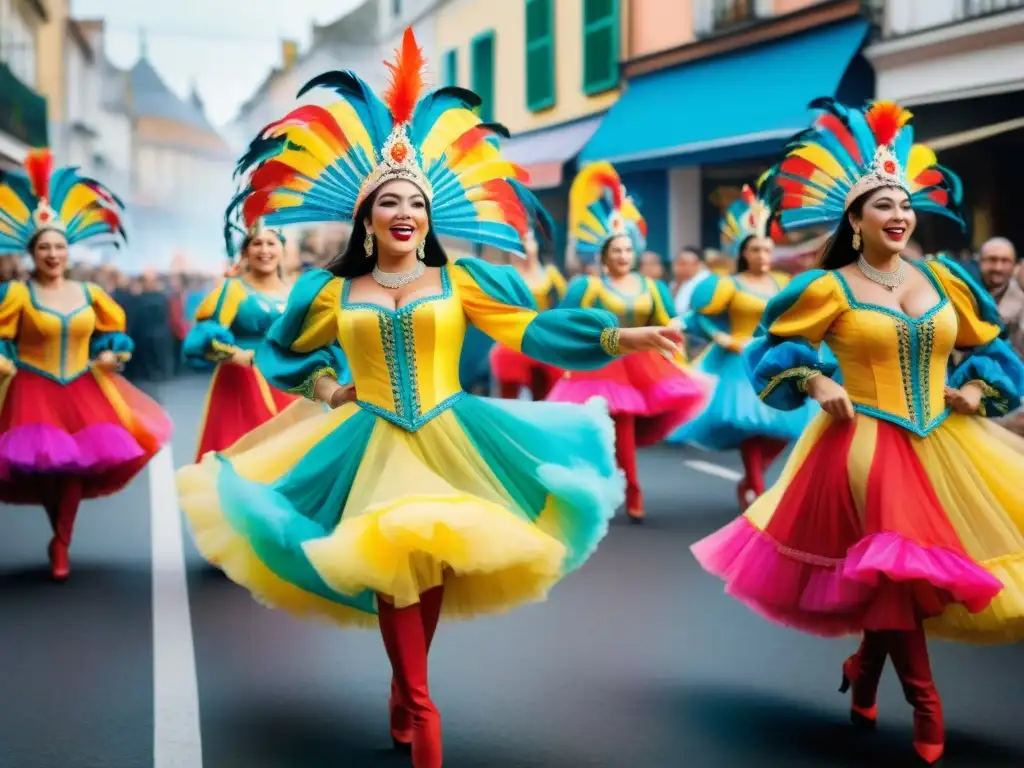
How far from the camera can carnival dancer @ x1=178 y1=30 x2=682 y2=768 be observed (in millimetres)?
5242

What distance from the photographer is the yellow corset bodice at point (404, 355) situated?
18.9 feet

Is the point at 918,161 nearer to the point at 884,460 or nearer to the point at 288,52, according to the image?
the point at 884,460

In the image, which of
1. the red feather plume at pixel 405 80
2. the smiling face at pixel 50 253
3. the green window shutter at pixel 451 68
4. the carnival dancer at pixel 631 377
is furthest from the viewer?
the green window shutter at pixel 451 68

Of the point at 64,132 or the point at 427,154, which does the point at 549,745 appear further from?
the point at 64,132

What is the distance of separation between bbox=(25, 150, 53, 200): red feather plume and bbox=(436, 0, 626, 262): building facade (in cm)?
1480

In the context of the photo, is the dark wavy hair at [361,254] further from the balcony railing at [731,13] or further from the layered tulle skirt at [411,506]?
the balcony railing at [731,13]

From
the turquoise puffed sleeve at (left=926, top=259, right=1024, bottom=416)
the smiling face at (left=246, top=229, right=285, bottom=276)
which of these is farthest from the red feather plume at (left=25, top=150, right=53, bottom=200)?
the turquoise puffed sleeve at (left=926, top=259, right=1024, bottom=416)

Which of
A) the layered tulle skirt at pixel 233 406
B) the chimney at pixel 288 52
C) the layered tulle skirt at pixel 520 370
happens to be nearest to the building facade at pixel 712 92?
the layered tulle skirt at pixel 520 370

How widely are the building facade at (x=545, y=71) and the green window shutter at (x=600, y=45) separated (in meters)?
0.02

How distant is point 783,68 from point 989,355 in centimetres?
1490

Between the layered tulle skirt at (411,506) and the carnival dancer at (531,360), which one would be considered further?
the carnival dancer at (531,360)

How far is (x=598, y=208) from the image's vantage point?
12406 mm

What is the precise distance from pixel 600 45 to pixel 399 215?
2237 cm

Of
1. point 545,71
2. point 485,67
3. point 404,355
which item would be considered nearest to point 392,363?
point 404,355
